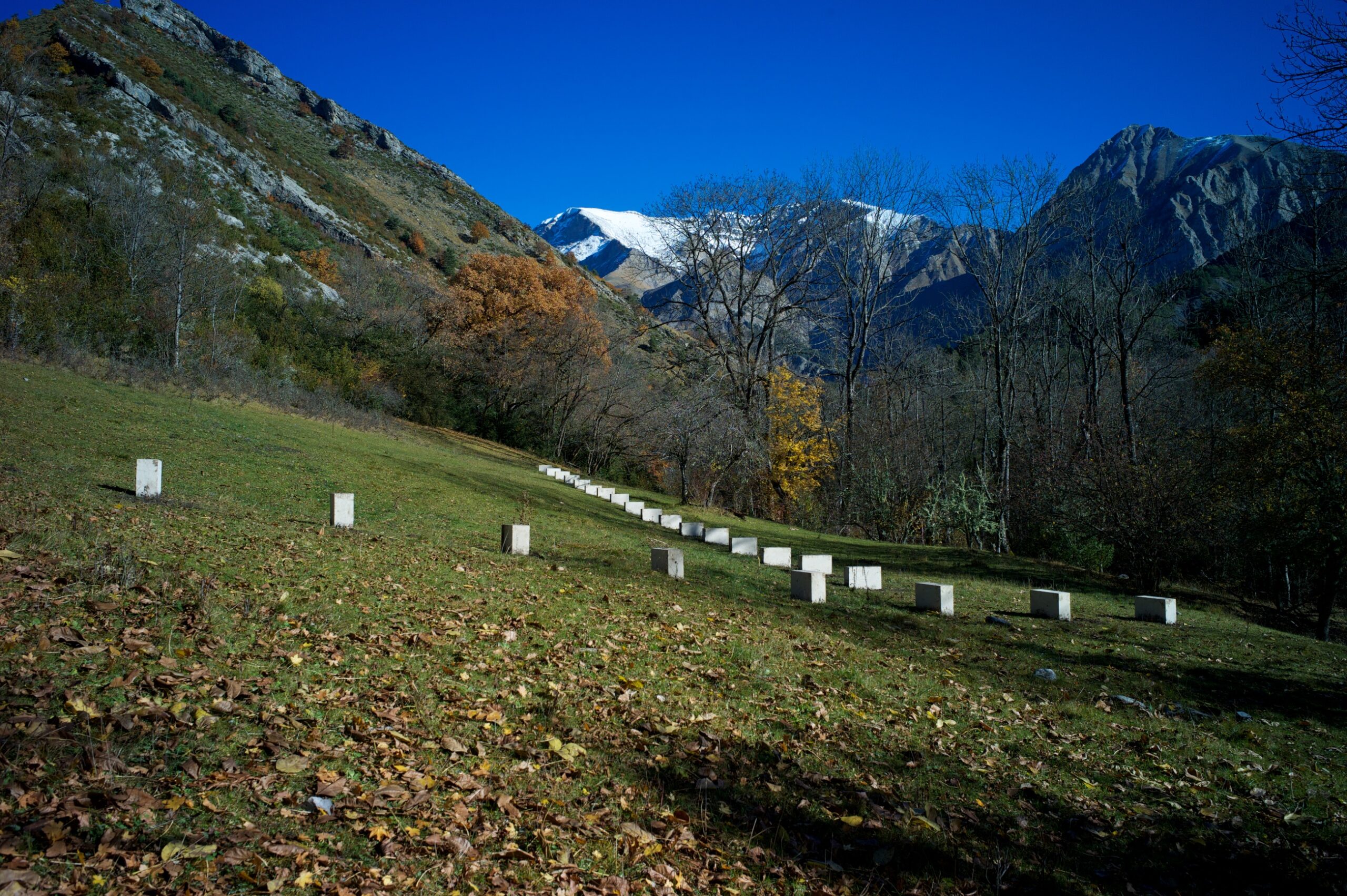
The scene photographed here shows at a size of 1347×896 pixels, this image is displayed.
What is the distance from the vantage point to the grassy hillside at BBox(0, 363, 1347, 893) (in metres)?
3.41

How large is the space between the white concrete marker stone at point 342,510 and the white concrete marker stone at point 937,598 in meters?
8.79

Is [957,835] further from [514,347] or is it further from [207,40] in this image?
[207,40]

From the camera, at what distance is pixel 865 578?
1226 cm

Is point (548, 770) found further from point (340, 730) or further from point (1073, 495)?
point (1073, 495)

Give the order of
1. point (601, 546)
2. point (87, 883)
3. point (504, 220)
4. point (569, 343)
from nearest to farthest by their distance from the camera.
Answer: point (87, 883) → point (601, 546) → point (569, 343) → point (504, 220)

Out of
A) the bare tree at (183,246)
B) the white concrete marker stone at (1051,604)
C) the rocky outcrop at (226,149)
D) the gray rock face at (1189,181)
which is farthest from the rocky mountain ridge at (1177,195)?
the rocky outcrop at (226,149)

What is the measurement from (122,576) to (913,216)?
3310 centimetres

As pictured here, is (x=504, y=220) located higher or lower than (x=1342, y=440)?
higher

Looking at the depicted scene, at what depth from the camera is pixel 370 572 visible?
7.71 meters

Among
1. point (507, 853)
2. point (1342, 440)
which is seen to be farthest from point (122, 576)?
point (1342, 440)

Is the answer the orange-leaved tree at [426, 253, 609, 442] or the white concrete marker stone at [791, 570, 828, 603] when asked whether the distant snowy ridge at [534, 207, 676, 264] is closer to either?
the orange-leaved tree at [426, 253, 609, 442]

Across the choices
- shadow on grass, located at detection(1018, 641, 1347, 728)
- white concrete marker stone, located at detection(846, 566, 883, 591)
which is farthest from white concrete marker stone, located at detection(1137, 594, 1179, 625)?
white concrete marker stone, located at detection(846, 566, 883, 591)

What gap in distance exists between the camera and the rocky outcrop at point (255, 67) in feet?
228

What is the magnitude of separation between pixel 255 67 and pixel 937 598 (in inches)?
3590
